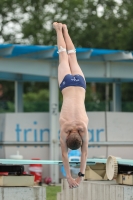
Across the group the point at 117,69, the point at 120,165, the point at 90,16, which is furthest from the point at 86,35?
the point at 120,165

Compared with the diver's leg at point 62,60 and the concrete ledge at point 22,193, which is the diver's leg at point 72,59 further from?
the concrete ledge at point 22,193

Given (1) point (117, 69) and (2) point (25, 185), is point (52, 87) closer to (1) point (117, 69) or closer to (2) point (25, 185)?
(1) point (117, 69)

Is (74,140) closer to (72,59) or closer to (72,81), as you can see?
(72,81)

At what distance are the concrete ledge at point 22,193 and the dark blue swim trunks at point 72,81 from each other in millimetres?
1986

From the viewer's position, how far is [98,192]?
41.5 feet

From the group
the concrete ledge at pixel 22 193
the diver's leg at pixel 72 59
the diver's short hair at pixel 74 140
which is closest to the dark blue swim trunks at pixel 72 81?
the diver's leg at pixel 72 59

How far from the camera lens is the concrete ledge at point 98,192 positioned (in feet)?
39.0

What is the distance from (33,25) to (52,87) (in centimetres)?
2529

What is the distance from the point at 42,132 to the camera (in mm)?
20328

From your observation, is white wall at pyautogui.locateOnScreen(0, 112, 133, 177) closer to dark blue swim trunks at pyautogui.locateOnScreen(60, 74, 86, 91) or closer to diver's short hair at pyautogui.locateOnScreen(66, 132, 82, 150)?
dark blue swim trunks at pyautogui.locateOnScreen(60, 74, 86, 91)

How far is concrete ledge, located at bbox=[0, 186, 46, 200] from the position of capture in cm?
1205

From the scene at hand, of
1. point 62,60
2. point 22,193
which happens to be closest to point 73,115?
point 62,60

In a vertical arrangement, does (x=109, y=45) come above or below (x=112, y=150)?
above

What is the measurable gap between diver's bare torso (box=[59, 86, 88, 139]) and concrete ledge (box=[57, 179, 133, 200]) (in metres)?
1.53
